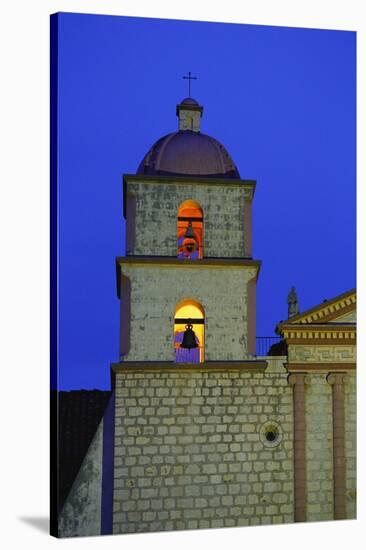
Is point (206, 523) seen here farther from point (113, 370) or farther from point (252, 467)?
point (113, 370)

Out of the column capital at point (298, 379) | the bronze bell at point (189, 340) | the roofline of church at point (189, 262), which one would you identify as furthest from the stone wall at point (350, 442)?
the bronze bell at point (189, 340)

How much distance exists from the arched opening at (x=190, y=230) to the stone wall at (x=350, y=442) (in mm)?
2835

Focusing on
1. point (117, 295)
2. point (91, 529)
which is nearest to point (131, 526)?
point (91, 529)

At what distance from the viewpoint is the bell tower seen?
17953 mm

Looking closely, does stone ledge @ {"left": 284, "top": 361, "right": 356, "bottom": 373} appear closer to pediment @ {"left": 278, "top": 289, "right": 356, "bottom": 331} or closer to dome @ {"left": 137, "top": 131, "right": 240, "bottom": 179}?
pediment @ {"left": 278, "top": 289, "right": 356, "bottom": 331}

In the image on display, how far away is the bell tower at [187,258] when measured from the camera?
58.9ft

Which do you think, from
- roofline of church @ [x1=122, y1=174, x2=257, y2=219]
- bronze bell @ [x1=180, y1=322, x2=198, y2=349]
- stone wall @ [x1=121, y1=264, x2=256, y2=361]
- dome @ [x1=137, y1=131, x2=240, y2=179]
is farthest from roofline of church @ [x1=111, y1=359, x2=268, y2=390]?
dome @ [x1=137, y1=131, x2=240, y2=179]

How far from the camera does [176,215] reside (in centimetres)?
1827

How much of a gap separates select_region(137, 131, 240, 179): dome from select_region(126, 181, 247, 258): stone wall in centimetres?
20

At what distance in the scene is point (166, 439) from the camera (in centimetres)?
1766

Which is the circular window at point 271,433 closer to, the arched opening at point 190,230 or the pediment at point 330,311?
the pediment at point 330,311

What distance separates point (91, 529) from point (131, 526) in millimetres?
563

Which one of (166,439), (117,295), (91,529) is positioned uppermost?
(117,295)

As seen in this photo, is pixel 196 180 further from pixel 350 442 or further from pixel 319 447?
pixel 350 442
